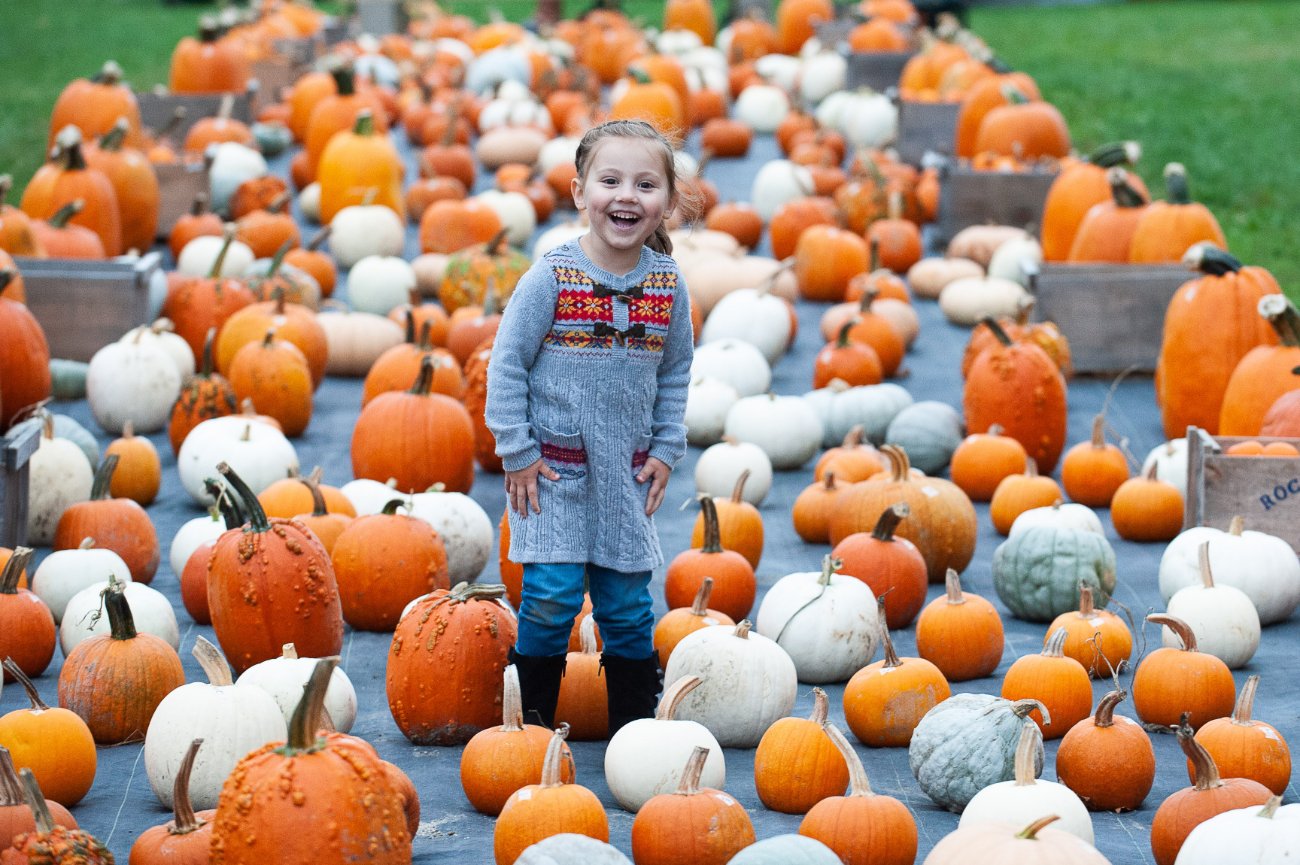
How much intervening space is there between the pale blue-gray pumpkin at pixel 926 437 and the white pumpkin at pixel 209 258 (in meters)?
3.85

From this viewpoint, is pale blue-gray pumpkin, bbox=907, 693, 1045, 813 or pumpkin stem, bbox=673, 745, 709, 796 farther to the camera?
pale blue-gray pumpkin, bbox=907, 693, 1045, 813

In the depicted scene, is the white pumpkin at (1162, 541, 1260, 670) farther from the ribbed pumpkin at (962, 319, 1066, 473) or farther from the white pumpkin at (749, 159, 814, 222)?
the white pumpkin at (749, 159, 814, 222)

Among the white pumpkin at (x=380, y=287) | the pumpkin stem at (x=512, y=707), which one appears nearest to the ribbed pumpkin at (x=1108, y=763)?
the pumpkin stem at (x=512, y=707)

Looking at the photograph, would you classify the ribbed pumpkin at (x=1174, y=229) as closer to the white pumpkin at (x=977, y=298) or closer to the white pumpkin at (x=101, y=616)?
the white pumpkin at (x=977, y=298)

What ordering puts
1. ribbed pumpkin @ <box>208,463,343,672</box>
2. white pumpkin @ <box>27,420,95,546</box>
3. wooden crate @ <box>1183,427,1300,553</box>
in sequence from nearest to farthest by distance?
ribbed pumpkin @ <box>208,463,343,672</box> → wooden crate @ <box>1183,427,1300,553</box> → white pumpkin @ <box>27,420,95,546</box>

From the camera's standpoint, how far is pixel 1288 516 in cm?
568

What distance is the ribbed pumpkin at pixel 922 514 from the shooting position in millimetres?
5703

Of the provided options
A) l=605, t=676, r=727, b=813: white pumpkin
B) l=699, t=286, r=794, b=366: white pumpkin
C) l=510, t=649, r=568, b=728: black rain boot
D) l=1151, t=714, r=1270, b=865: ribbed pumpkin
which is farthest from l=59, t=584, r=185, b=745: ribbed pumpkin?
l=699, t=286, r=794, b=366: white pumpkin

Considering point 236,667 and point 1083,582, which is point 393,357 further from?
point 1083,582

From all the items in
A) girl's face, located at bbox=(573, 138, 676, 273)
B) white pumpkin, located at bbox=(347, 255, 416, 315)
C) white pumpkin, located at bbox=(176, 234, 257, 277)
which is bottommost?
white pumpkin, located at bbox=(347, 255, 416, 315)

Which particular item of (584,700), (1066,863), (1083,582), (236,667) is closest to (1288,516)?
(1083,582)

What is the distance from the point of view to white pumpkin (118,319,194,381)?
7359mm

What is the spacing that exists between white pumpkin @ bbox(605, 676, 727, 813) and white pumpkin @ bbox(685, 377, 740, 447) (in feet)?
10.9

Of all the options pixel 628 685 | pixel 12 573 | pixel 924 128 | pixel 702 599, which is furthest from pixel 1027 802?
pixel 924 128
